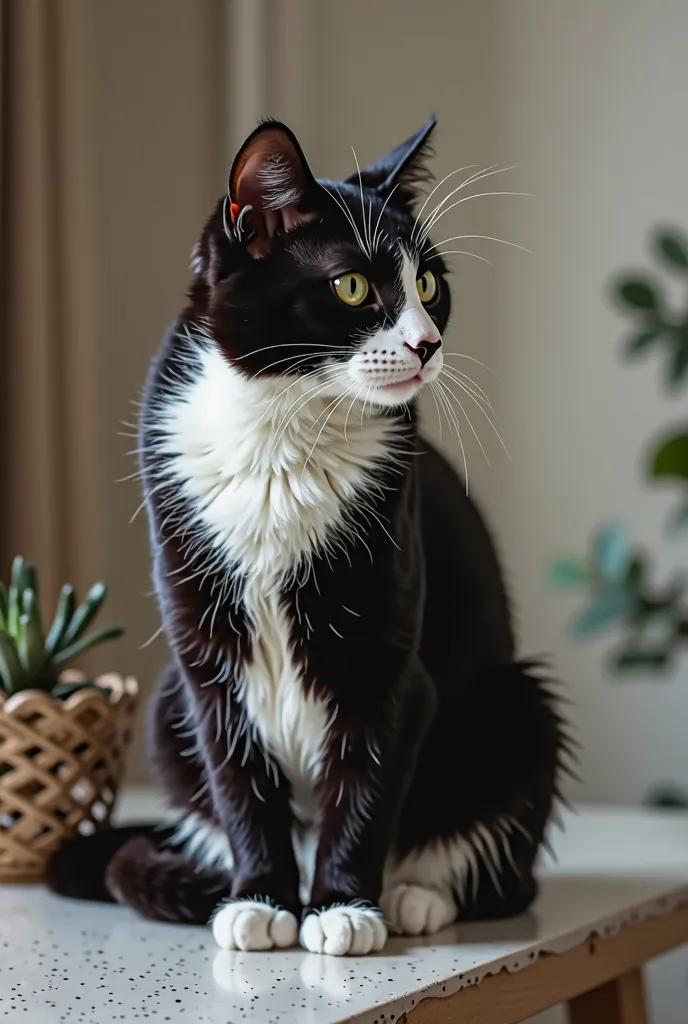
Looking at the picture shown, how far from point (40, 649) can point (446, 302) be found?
0.51m

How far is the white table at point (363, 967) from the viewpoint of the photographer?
698 millimetres

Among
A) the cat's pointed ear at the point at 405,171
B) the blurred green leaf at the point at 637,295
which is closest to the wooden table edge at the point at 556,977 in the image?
the cat's pointed ear at the point at 405,171

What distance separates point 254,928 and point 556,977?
9.6 inches

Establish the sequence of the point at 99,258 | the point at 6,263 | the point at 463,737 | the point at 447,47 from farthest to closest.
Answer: the point at 447,47
the point at 99,258
the point at 6,263
the point at 463,737

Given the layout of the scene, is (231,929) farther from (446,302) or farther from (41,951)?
(446,302)

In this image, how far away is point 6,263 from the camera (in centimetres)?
176

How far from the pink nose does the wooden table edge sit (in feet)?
1.39

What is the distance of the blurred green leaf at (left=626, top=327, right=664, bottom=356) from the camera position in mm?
2020

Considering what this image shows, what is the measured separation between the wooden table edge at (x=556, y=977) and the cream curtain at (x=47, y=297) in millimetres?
1101

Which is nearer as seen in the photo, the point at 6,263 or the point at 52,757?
the point at 52,757

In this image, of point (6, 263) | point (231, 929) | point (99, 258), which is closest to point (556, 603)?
point (99, 258)

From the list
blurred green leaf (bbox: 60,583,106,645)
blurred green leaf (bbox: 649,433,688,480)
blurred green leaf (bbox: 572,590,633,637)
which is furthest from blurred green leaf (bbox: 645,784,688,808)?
blurred green leaf (bbox: 60,583,106,645)

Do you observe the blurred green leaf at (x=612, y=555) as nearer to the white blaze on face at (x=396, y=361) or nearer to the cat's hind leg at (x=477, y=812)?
the cat's hind leg at (x=477, y=812)

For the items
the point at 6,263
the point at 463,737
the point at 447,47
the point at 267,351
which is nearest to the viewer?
the point at 267,351
